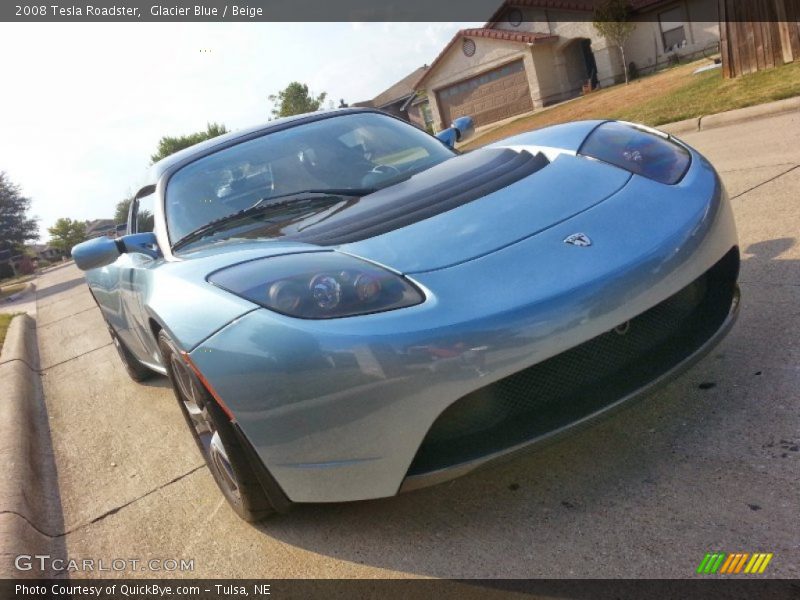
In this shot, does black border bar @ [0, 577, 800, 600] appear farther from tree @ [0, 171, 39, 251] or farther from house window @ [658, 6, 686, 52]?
tree @ [0, 171, 39, 251]

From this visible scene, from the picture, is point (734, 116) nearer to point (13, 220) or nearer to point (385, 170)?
point (385, 170)

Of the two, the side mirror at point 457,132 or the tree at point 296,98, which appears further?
the tree at point 296,98

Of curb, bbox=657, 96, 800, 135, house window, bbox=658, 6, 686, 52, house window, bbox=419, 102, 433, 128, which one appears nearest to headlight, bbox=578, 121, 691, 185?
curb, bbox=657, 96, 800, 135

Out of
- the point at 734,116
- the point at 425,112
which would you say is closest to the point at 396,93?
the point at 425,112

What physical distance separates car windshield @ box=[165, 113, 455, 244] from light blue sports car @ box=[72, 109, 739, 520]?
0.50m

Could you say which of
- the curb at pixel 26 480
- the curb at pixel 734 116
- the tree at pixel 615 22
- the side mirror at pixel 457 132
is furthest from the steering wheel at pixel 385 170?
the tree at pixel 615 22

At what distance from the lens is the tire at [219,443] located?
6.98ft

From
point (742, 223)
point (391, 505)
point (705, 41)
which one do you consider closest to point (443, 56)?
point (705, 41)

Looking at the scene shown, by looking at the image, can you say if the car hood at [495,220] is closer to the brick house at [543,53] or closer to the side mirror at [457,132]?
the side mirror at [457,132]

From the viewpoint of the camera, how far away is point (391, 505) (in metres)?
2.34

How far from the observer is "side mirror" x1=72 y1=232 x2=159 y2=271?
3143 mm

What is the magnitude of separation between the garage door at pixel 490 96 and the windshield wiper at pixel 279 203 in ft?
97.3

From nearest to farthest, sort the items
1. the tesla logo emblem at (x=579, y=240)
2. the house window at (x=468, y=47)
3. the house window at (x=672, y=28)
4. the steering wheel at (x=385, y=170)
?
the tesla logo emblem at (x=579, y=240), the steering wheel at (x=385, y=170), the house window at (x=672, y=28), the house window at (x=468, y=47)

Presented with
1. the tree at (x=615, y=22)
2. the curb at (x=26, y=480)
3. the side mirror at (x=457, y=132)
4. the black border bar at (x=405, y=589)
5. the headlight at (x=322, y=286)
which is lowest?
the black border bar at (x=405, y=589)
